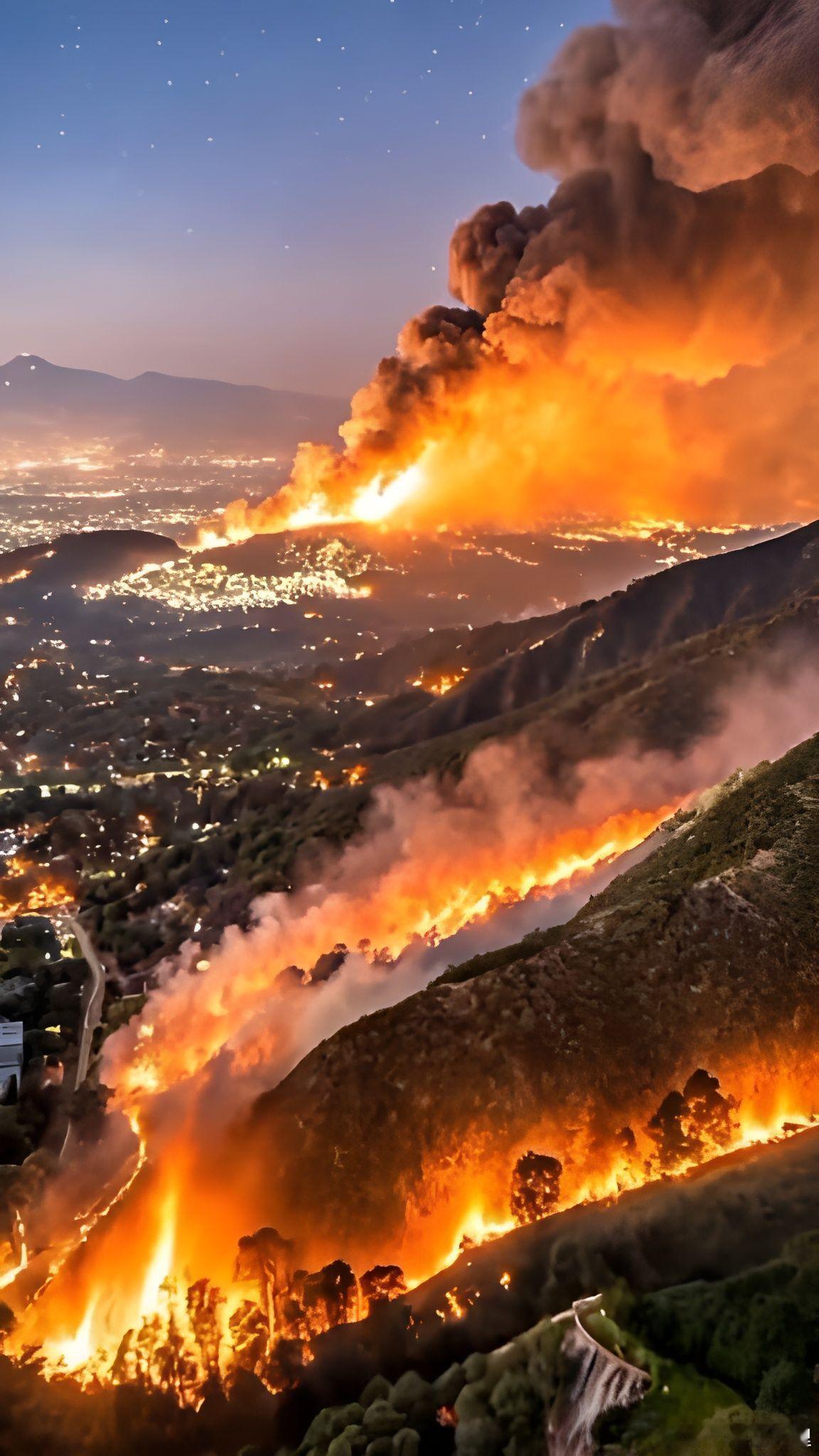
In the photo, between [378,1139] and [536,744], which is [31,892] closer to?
[536,744]

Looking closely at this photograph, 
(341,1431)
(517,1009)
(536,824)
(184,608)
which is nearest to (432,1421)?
(341,1431)

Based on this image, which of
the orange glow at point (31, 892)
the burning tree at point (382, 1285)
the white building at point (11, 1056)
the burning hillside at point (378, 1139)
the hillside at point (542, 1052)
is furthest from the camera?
the orange glow at point (31, 892)

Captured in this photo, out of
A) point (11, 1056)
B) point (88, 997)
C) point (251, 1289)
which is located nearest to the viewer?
point (251, 1289)

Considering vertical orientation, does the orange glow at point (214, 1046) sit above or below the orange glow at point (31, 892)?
above

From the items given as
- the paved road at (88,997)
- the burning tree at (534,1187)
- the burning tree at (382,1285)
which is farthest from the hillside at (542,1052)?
the paved road at (88,997)

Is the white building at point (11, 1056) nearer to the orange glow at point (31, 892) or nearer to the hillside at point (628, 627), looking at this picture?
the orange glow at point (31, 892)

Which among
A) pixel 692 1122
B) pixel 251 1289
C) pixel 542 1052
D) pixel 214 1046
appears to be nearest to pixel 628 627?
pixel 214 1046
